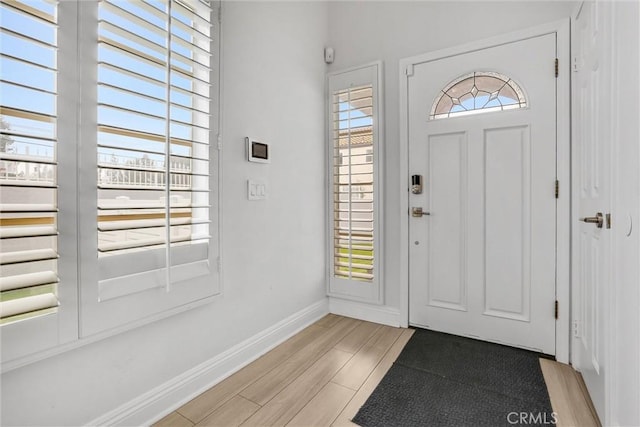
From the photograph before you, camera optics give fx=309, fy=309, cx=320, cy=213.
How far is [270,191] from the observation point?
6.81 feet

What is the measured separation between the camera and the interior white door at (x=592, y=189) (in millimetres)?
1276

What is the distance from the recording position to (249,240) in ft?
6.26

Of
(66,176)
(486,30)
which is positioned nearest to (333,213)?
(486,30)

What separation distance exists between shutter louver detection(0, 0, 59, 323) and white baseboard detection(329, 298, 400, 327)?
78.7 inches

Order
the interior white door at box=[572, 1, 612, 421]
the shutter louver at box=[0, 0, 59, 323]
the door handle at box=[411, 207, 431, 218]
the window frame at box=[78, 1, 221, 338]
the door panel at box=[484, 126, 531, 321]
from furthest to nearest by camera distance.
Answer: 1. the door handle at box=[411, 207, 431, 218]
2. the door panel at box=[484, 126, 531, 321]
3. the interior white door at box=[572, 1, 612, 421]
4. the window frame at box=[78, 1, 221, 338]
5. the shutter louver at box=[0, 0, 59, 323]

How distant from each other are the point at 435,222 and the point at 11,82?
89.8 inches

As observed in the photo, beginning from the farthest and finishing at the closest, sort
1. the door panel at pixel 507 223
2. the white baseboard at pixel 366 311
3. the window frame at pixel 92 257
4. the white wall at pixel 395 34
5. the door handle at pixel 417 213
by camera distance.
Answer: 1. the white baseboard at pixel 366 311
2. the door handle at pixel 417 213
3. the white wall at pixel 395 34
4. the door panel at pixel 507 223
5. the window frame at pixel 92 257

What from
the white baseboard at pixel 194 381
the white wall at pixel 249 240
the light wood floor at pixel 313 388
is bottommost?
the light wood floor at pixel 313 388

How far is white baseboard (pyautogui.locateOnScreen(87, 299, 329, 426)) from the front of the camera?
4.26 ft

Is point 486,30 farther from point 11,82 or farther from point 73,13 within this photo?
point 11,82

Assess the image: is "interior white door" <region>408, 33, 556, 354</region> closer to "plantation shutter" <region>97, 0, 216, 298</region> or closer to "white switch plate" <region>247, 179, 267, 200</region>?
"white switch plate" <region>247, 179, 267, 200</region>

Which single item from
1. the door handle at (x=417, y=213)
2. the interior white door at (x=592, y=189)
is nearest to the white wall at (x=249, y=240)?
the door handle at (x=417, y=213)

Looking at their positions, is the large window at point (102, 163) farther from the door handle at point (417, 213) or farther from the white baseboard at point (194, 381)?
the door handle at point (417, 213)

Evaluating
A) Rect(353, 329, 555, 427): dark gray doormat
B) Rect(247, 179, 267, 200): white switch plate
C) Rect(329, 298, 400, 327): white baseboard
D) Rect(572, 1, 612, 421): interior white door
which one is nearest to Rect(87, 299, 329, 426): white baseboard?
Rect(329, 298, 400, 327): white baseboard
